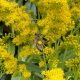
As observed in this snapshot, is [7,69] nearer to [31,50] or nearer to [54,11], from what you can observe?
[31,50]

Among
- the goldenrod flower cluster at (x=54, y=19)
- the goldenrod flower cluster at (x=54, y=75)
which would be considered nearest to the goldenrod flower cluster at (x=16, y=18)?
the goldenrod flower cluster at (x=54, y=19)

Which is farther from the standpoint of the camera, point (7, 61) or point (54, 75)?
point (7, 61)

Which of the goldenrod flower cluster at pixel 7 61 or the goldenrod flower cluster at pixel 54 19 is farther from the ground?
the goldenrod flower cluster at pixel 54 19

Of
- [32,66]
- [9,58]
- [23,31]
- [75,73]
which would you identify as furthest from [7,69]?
[32,66]

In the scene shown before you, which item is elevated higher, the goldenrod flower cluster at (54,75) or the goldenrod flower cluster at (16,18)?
the goldenrod flower cluster at (16,18)

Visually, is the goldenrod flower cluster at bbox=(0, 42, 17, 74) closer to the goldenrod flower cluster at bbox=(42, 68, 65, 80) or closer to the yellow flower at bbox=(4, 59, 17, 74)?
the yellow flower at bbox=(4, 59, 17, 74)

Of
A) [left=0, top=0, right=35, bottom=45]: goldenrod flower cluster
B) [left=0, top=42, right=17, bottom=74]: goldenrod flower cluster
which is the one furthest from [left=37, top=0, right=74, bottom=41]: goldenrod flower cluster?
[left=0, top=42, right=17, bottom=74]: goldenrod flower cluster

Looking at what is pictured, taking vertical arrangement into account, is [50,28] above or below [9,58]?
above

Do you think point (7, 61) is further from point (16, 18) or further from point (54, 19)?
point (54, 19)

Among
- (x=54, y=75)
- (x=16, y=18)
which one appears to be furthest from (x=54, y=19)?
(x=54, y=75)

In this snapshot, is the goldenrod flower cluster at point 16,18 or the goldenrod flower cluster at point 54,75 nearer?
the goldenrod flower cluster at point 54,75

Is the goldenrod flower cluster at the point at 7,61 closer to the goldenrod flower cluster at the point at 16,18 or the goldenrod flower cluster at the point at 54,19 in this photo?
the goldenrod flower cluster at the point at 16,18
